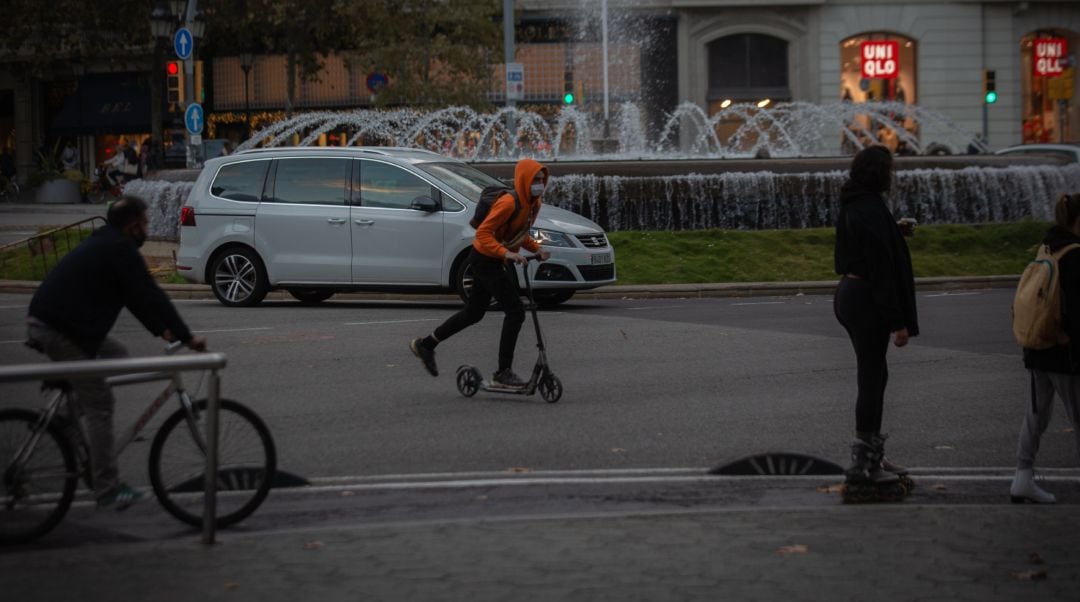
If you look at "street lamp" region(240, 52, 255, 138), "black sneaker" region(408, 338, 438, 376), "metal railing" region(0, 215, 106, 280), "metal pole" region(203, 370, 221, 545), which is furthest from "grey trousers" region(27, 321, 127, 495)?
"street lamp" region(240, 52, 255, 138)

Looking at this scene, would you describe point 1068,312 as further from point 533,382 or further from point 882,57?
point 882,57

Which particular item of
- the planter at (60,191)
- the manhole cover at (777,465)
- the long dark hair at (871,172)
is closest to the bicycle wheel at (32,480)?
the manhole cover at (777,465)

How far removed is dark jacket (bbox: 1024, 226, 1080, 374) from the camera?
7.14 m

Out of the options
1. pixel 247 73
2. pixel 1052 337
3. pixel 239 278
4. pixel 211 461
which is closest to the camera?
pixel 211 461

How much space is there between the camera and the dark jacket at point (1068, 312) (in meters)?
7.14

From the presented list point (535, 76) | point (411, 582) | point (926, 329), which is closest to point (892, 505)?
point (411, 582)

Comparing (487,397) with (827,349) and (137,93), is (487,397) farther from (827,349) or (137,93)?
(137,93)

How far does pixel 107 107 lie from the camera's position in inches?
2221

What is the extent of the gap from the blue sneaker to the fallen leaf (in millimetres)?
2837

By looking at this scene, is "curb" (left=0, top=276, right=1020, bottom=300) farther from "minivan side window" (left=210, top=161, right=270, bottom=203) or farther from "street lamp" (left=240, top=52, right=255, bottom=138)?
"street lamp" (left=240, top=52, right=255, bottom=138)

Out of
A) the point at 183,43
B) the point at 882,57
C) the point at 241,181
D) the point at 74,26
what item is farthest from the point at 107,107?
the point at 241,181

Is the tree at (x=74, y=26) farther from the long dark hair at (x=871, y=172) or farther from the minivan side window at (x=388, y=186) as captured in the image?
the long dark hair at (x=871, y=172)

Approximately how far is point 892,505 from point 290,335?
8591 millimetres

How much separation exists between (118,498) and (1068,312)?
4412 millimetres
